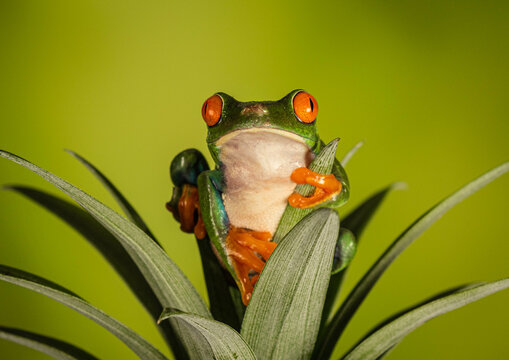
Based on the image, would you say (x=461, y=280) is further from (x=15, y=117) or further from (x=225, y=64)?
(x=15, y=117)

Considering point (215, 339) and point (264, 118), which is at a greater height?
point (264, 118)

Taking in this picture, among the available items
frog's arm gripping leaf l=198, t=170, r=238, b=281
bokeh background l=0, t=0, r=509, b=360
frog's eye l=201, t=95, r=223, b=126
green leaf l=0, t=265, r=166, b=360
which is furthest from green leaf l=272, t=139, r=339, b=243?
bokeh background l=0, t=0, r=509, b=360

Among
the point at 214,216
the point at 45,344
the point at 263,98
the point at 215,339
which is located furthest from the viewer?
the point at 263,98

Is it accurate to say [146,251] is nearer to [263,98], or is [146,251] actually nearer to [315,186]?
[315,186]

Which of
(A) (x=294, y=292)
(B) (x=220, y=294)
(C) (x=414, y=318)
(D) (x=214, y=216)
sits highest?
(D) (x=214, y=216)

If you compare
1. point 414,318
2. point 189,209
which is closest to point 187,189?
point 189,209

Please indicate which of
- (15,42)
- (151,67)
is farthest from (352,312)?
(15,42)

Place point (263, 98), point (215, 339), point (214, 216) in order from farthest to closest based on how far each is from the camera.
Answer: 1. point (263, 98)
2. point (214, 216)
3. point (215, 339)

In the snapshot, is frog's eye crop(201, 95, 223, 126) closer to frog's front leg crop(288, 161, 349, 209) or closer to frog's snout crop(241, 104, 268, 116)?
frog's snout crop(241, 104, 268, 116)

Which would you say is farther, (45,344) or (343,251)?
(343,251)
